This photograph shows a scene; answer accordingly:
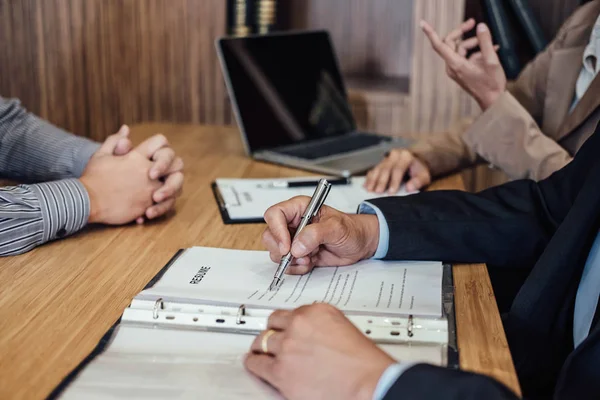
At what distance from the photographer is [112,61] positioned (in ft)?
6.77

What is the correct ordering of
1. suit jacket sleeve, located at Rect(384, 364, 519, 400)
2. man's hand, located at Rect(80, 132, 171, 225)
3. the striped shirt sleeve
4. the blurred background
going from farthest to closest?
the blurred background → man's hand, located at Rect(80, 132, 171, 225) → the striped shirt sleeve → suit jacket sleeve, located at Rect(384, 364, 519, 400)

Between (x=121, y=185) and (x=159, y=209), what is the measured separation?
7 cm

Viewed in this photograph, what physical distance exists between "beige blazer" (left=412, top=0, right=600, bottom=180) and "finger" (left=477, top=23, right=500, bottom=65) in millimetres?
75

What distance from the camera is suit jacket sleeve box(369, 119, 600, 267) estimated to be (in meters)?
1.06

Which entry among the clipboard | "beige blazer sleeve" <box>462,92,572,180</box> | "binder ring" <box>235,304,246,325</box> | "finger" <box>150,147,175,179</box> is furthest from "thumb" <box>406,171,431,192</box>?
"binder ring" <box>235,304,246,325</box>

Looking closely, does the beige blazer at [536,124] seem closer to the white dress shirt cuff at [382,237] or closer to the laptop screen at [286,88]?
the laptop screen at [286,88]

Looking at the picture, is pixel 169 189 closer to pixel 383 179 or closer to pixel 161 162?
pixel 161 162

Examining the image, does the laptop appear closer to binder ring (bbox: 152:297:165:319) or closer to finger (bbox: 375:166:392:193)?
finger (bbox: 375:166:392:193)

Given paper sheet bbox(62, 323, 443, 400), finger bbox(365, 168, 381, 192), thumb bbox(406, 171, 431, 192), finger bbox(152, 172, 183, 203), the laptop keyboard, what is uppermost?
paper sheet bbox(62, 323, 443, 400)

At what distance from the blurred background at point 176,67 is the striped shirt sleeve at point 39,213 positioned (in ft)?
2.36

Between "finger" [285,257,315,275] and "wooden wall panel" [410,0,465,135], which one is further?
"wooden wall panel" [410,0,465,135]

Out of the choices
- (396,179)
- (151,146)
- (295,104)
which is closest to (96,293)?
(151,146)

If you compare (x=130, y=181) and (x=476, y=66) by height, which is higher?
(x=476, y=66)

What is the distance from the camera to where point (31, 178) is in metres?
1.42
